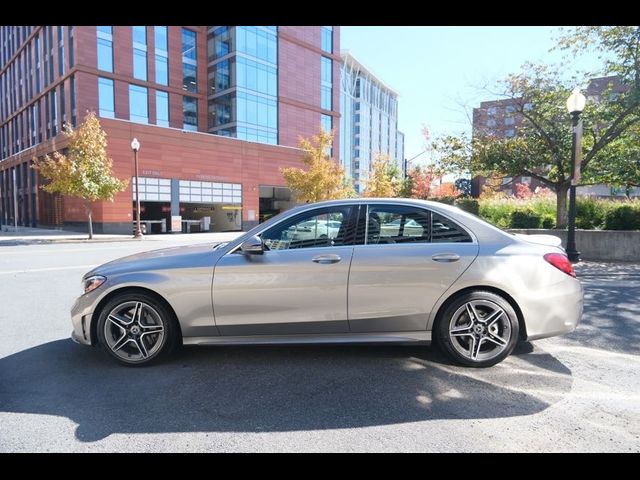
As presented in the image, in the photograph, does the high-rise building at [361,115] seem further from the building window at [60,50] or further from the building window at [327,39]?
the building window at [60,50]

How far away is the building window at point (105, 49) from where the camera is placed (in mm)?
32612

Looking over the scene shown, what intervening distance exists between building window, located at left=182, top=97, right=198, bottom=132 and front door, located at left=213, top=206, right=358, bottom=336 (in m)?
39.9

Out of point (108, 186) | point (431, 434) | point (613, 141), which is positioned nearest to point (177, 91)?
point (108, 186)

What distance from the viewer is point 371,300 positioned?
12.4 feet

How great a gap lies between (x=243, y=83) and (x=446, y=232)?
39854 millimetres

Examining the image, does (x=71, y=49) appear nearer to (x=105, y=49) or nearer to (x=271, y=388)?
(x=105, y=49)

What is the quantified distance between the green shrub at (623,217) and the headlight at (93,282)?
14.3 metres

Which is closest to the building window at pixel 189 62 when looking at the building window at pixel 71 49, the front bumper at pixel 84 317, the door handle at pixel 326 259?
the building window at pixel 71 49

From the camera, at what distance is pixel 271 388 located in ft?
11.2

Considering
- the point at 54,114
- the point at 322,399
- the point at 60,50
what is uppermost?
the point at 60,50

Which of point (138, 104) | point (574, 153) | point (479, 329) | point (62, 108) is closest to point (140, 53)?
point (138, 104)

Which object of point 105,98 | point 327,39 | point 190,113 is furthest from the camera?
point 327,39

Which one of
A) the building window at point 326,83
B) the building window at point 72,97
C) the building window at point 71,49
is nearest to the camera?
the building window at point 71,49

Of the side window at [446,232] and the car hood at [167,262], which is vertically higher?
the side window at [446,232]
